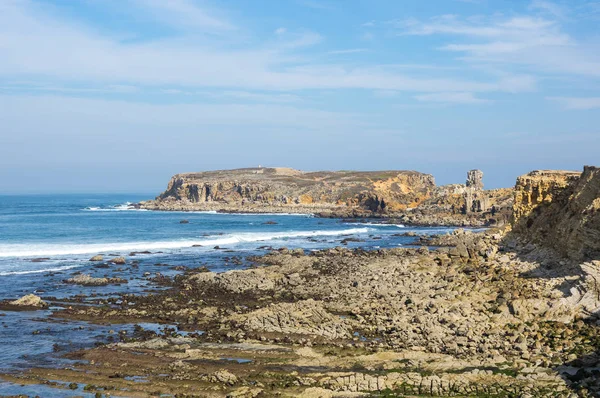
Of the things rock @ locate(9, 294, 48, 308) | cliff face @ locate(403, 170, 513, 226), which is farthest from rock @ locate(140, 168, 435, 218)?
rock @ locate(9, 294, 48, 308)

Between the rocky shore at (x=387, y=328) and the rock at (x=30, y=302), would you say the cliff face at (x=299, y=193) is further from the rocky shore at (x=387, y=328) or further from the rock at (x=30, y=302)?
the rock at (x=30, y=302)

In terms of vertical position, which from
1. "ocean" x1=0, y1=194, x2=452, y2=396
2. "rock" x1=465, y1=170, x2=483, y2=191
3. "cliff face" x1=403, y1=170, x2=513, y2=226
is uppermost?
"rock" x1=465, y1=170, x2=483, y2=191

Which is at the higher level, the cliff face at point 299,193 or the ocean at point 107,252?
the cliff face at point 299,193

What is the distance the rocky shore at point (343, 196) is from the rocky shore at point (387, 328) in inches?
1990

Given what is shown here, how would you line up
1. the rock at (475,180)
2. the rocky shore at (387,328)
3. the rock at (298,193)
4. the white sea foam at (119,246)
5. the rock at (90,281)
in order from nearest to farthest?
the rocky shore at (387,328)
the rock at (90,281)
the white sea foam at (119,246)
the rock at (475,180)
the rock at (298,193)

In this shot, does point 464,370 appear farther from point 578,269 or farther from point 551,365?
point 578,269

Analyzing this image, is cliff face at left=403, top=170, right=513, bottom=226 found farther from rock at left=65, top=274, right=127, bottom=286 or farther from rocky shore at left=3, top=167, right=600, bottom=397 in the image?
rock at left=65, top=274, right=127, bottom=286

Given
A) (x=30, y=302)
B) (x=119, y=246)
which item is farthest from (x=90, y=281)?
(x=119, y=246)

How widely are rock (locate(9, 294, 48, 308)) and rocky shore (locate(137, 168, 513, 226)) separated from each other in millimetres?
62155

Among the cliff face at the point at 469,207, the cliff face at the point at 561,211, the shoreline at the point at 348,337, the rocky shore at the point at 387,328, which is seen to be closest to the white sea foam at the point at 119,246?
the rocky shore at the point at 387,328

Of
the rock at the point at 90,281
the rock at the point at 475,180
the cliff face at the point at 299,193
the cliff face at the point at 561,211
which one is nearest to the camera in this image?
the cliff face at the point at 561,211

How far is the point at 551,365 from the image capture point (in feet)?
54.5

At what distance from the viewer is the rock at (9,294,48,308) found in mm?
27758

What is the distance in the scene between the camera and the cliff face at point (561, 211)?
26.7 m
